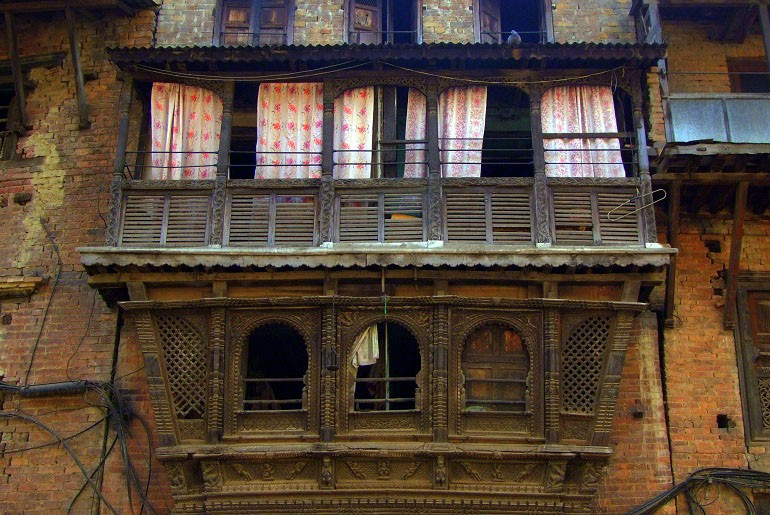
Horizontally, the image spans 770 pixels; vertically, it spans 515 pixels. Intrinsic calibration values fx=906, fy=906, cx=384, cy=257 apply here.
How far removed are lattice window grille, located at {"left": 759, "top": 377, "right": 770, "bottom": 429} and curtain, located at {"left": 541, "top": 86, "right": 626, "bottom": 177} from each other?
9.85 ft

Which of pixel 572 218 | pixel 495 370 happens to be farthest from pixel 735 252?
pixel 495 370

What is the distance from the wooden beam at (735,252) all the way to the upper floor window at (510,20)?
347 centimetres

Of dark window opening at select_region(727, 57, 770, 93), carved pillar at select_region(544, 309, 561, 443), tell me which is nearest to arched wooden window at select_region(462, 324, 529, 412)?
carved pillar at select_region(544, 309, 561, 443)

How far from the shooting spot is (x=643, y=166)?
10500mm

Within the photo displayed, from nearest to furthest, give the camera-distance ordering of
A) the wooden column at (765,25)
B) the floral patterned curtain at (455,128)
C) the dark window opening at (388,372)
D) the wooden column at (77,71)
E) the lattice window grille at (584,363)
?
the lattice window grille at (584,363) < the dark window opening at (388,372) < the floral patterned curtain at (455,128) < the wooden column at (765,25) < the wooden column at (77,71)

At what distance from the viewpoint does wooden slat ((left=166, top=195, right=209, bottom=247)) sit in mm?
10336

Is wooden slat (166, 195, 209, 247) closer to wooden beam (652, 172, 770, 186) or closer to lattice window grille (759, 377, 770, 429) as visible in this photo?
wooden beam (652, 172, 770, 186)

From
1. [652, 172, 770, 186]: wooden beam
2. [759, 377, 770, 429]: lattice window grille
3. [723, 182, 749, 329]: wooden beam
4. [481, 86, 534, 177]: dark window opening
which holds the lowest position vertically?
[759, 377, 770, 429]: lattice window grille

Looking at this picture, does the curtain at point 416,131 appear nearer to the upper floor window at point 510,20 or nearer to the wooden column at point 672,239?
the upper floor window at point 510,20

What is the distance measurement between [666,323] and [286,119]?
5.19 metres

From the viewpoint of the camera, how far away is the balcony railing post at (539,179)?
399 inches

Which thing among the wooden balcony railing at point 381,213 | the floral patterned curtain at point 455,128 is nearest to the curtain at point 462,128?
the floral patterned curtain at point 455,128

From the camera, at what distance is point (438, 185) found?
34.1 feet

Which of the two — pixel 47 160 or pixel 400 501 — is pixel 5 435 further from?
pixel 400 501
